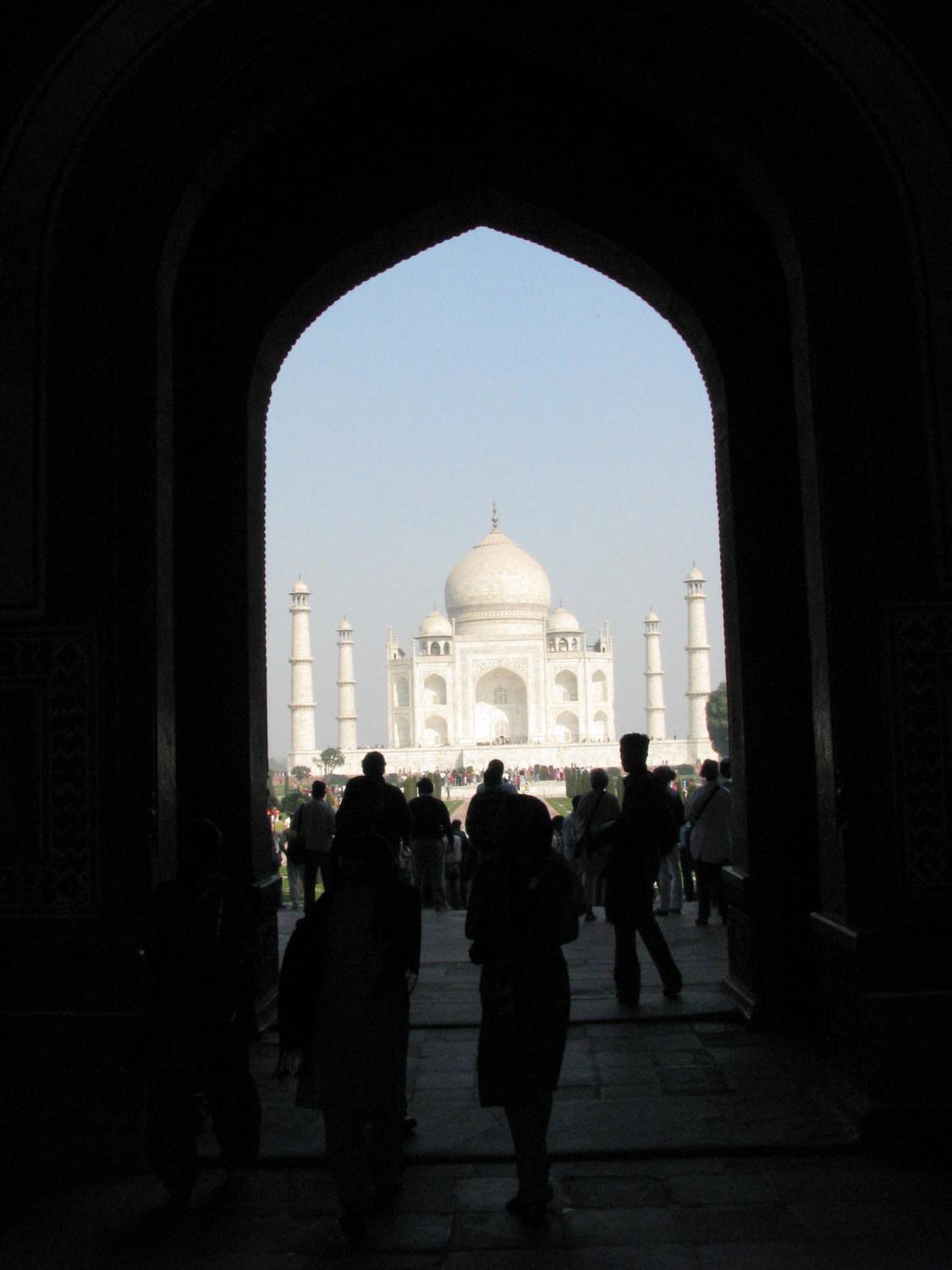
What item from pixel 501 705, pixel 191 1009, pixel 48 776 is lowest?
pixel 191 1009

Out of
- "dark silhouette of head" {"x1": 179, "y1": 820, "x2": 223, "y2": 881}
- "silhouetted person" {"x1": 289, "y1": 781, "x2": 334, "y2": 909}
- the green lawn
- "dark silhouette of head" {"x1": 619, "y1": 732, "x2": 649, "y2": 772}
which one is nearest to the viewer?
"dark silhouette of head" {"x1": 179, "y1": 820, "x2": 223, "y2": 881}

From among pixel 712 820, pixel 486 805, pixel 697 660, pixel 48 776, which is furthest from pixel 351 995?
pixel 697 660

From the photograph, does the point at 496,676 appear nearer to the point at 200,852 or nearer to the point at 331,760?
the point at 331,760

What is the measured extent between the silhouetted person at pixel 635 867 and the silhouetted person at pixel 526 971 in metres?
2.21

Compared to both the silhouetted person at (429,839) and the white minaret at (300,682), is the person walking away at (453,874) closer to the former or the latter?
the silhouetted person at (429,839)

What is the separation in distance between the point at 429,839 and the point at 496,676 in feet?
139

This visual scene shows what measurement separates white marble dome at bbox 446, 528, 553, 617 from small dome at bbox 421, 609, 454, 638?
1.70ft

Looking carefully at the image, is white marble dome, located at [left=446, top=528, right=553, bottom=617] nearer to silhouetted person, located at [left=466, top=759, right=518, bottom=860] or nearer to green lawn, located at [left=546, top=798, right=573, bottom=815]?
green lawn, located at [left=546, top=798, right=573, bottom=815]

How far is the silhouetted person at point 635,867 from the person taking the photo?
17.5 feet

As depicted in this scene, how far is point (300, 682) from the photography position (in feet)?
171

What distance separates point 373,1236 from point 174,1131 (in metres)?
0.48

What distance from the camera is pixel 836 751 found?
3.78 meters

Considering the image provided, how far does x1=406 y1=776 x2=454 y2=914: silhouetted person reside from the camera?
29.7 ft

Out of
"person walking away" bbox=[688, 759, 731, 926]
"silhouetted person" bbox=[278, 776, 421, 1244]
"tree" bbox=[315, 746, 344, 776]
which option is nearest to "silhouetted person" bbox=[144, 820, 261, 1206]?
"silhouetted person" bbox=[278, 776, 421, 1244]
